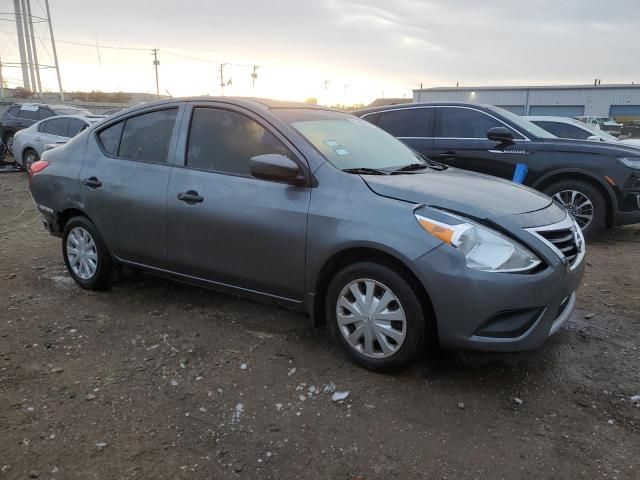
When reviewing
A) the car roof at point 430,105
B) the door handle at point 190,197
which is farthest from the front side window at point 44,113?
the door handle at point 190,197

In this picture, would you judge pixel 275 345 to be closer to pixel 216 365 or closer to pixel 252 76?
pixel 216 365

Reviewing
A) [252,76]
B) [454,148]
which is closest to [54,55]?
[252,76]

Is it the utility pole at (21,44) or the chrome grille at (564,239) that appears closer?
the chrome grille at (564,239)

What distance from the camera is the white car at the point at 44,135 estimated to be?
38.5 ft

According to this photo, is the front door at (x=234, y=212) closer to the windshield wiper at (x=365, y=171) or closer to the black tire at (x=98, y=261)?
the windshield wiper at (x=365, y=171)

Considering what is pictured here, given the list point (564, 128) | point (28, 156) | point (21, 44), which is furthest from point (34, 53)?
point (564, 128)

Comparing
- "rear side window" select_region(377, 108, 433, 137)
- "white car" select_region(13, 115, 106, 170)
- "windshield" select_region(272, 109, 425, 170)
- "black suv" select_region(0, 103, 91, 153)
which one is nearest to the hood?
"windshield" select_region(272, 109, 425, 170)

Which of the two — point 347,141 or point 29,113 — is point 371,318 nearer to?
point 347,141

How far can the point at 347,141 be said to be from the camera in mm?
3785

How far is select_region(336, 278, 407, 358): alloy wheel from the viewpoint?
3018 mm

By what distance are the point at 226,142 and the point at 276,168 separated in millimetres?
709

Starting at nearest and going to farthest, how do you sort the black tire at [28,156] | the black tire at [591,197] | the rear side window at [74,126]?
1. the black tire at [591,197]
2. the rear side window at [74,126]
3. the black tire at [28,156]

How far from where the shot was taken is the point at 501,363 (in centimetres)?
335

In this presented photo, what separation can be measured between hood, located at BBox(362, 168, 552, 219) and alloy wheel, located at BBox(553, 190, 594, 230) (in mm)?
3255
